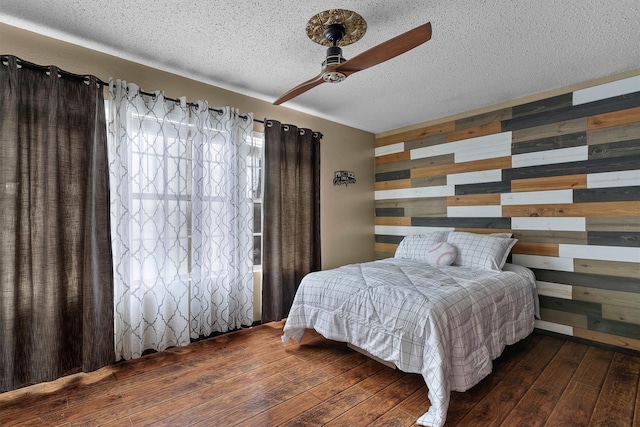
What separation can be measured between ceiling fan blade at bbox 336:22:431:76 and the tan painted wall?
5.42 ft

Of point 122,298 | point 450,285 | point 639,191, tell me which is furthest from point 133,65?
point 639,191

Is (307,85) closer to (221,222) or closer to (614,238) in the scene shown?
(221,222)

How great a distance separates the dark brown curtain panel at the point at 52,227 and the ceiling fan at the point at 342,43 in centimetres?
171

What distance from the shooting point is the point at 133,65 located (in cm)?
254

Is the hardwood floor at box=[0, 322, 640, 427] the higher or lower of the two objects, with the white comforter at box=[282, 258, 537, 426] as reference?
lower

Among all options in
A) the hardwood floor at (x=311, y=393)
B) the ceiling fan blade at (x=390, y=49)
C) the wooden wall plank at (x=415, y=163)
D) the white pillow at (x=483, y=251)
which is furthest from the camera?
the wooden wall plank at (x=415, y=163)

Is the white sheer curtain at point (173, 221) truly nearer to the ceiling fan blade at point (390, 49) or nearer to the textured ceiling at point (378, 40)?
the textured ceiling at point (378, 40)

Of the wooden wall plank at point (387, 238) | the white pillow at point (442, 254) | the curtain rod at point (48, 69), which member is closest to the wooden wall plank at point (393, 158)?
the wooden wall plank at point (387, 238)

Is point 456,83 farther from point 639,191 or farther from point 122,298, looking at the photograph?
point 122,298

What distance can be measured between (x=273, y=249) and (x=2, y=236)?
2.07 m

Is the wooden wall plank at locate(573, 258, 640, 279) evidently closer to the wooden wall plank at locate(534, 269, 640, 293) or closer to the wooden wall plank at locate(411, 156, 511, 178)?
the wooden wall plank at locate(534, 269, 640, 293)

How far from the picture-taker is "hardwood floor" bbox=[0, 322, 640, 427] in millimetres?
1755

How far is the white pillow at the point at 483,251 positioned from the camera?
292cm

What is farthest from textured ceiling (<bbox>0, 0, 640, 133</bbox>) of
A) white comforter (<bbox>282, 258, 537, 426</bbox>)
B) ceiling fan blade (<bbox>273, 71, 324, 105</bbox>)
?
white comforter (<bbox>282, 258, 537, 426</bbox>)
